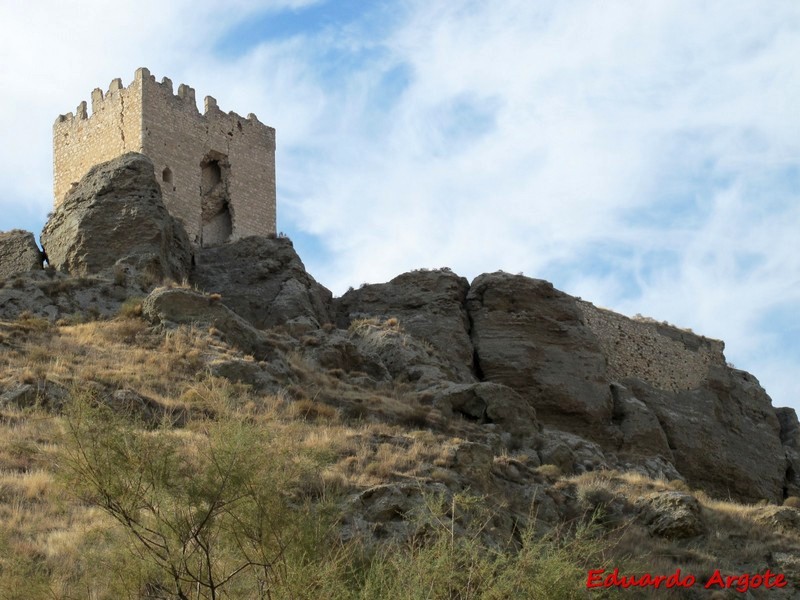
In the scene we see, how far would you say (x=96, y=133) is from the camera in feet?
87.2

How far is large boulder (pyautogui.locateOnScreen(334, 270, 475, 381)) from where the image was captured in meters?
23.2

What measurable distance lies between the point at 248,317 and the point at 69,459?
538 inches

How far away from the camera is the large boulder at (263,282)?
2245 centimetres

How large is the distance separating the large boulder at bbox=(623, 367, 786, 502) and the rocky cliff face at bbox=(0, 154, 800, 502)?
45mm

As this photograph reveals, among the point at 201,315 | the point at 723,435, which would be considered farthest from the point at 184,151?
the point at 723,435

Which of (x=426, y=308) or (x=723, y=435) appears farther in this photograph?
(x=723, y=435)

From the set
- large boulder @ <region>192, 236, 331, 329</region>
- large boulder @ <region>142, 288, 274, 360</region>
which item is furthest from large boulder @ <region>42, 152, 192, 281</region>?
large boulder @ <region>142, 288, 274, 360</region>

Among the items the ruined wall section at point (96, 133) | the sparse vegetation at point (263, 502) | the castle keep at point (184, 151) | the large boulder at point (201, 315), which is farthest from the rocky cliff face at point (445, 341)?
the ruined wall section at point (96, 133)

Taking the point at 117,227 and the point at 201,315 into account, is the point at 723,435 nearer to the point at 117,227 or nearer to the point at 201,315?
the point at 201,315

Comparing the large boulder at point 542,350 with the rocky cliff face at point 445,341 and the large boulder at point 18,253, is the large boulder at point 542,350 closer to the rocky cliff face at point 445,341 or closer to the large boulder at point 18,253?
the rocky cliff face at point 445,341

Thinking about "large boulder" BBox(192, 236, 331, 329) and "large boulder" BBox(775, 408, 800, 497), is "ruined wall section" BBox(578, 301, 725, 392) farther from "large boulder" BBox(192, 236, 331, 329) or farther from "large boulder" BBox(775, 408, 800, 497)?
"large boulder" BBox(192, 236, 331, 329)

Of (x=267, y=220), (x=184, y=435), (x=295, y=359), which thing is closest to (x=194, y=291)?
(x=295, y=359)

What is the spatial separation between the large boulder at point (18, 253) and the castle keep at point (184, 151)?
138 inches

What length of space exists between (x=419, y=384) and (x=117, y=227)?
6.67 metres
